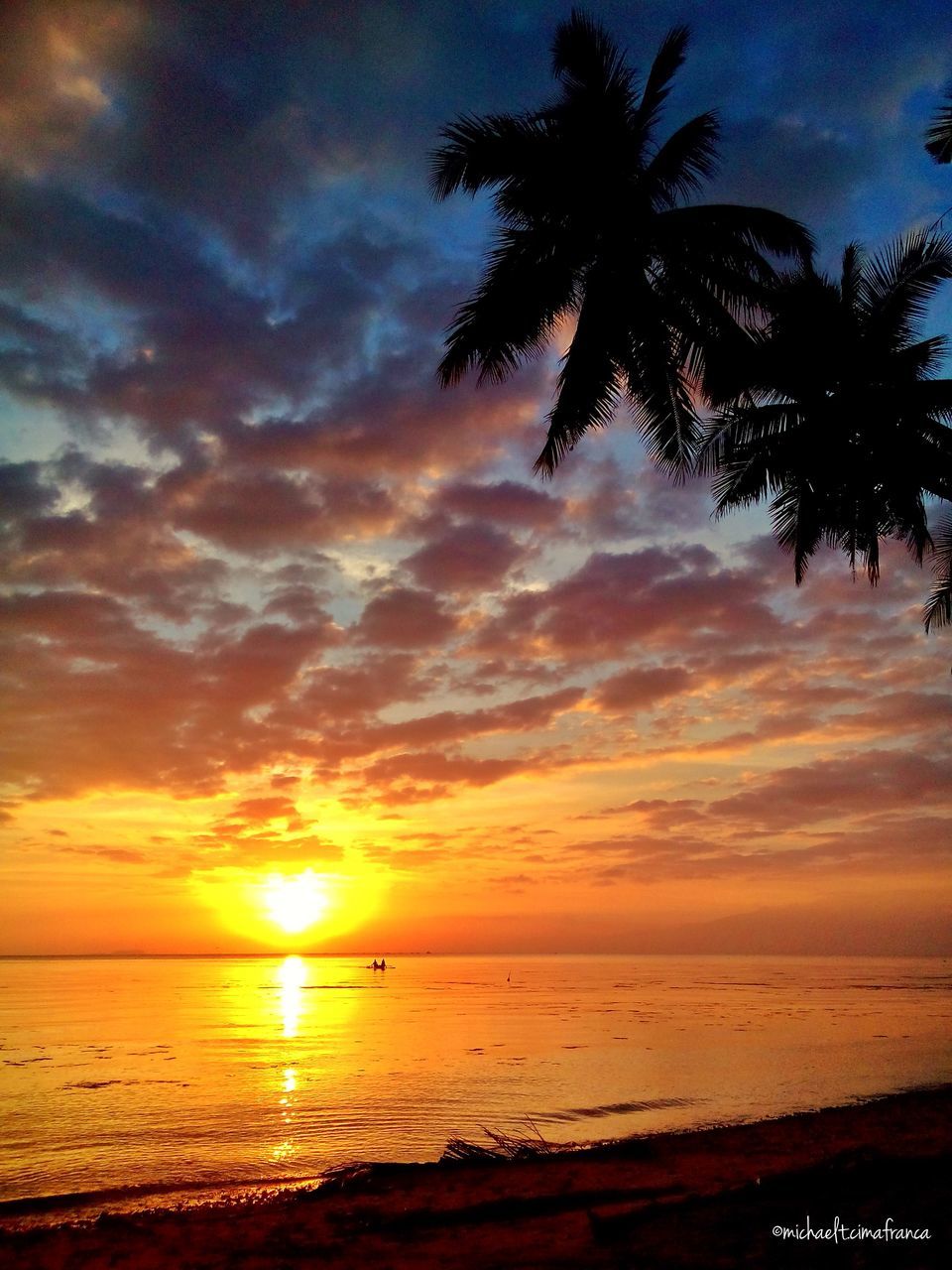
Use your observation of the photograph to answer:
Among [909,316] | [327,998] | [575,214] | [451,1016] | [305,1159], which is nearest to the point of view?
[305,1159]

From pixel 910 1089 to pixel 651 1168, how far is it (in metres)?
11.8

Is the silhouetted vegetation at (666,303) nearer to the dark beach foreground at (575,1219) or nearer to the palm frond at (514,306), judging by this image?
the palm frond at (514,306)

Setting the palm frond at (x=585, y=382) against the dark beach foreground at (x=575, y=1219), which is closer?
the dark beach foreground at (x=575, y=1219)

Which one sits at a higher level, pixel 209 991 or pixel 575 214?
pixel 575 214

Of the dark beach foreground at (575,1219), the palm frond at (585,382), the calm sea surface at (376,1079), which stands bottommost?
the calm sea surface at (376,1079)

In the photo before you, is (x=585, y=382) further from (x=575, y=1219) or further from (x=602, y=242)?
(x=575, y=1219)

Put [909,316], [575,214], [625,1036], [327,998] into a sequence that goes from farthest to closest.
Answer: [327,998]
[625,1036]
[909,316]
[575,214]

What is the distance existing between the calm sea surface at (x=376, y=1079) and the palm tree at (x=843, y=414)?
13.4 meters

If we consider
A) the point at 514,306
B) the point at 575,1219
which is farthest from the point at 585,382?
the point at 575,1219

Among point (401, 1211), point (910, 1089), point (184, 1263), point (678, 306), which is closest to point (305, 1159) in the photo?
point (401, 1211)

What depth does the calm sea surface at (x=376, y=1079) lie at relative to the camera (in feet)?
42.7

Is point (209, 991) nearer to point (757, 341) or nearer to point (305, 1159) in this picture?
point (305, 1159)

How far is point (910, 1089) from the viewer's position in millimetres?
18328

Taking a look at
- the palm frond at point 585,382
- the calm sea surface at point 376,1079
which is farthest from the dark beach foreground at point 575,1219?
the palm frond at point 585,382
